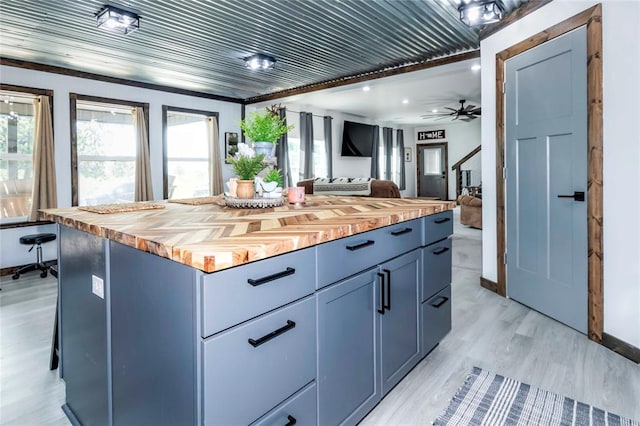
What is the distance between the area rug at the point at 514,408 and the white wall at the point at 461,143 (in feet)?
31.9

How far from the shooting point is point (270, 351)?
111 centimetres

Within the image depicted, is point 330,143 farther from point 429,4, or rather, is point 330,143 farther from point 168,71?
point 429,4

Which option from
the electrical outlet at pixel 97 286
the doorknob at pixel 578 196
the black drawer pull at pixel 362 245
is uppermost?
the doorknob at pixel 578 196

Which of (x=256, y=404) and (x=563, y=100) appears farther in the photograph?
(x=563, y=100)

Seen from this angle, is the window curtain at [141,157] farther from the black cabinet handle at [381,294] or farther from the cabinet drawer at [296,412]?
the cabinet drawer at [296,412]

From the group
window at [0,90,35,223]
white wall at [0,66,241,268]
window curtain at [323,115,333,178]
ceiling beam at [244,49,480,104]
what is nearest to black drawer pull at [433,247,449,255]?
ceiling beam at [244,49,480,104]

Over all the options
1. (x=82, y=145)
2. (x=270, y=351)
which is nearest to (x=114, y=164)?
(x=82, y=145)

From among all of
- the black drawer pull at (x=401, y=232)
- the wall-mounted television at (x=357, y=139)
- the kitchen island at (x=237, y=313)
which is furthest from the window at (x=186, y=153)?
the black drawer pull at (x=401, y=232)

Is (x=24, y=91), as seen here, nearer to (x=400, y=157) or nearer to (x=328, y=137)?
(x=328, y=137)

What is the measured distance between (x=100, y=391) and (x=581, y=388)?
227 centimetres

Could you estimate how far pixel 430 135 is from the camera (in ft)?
38.4

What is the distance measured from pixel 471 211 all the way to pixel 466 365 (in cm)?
535

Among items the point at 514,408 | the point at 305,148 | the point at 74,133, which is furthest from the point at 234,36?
the point at 305,148

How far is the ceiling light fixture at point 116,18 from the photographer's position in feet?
9.69
